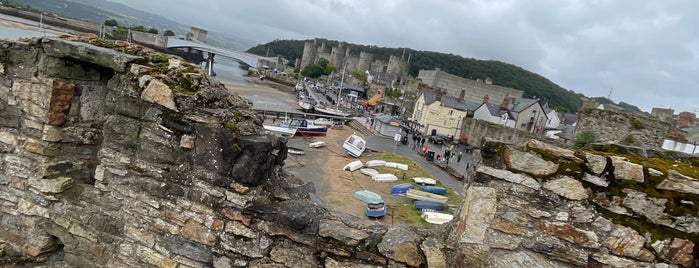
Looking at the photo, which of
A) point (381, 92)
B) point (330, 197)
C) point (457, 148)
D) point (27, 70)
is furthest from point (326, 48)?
point (27, 70)

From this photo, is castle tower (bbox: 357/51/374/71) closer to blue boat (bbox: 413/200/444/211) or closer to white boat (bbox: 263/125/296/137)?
white boat (bbox: 263/125/296/137)

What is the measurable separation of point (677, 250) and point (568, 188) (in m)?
0.82

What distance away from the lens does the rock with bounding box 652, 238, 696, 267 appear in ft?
9.70

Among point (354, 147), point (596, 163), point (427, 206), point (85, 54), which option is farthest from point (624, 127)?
point (85, 54)

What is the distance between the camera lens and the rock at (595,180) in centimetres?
309

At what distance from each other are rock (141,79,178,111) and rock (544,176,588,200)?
3.44 metres

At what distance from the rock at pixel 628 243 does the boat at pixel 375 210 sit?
13060mm

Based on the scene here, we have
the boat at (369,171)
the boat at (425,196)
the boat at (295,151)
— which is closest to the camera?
the boat at (425,196)

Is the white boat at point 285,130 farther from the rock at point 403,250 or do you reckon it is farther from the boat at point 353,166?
the rock at point 403,250

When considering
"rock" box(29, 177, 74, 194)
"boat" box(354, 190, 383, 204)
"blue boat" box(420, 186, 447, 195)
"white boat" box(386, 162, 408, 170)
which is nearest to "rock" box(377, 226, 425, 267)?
"rock" box(29, 177, 74, 194)

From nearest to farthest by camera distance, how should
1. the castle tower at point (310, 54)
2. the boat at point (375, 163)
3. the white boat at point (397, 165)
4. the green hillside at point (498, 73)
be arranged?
the boat at point (375, 163) < the white boat at point (397, 165) < the green hillside at point (498, 73) < the castle tower at point (310, 54)

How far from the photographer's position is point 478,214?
11.1 feet

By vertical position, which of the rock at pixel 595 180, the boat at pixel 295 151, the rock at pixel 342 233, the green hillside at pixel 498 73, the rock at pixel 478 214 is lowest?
the boat at pixel 295 151

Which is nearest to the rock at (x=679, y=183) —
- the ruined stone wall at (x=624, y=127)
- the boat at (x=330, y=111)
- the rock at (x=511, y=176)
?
the rock at (x=511, y=176)
